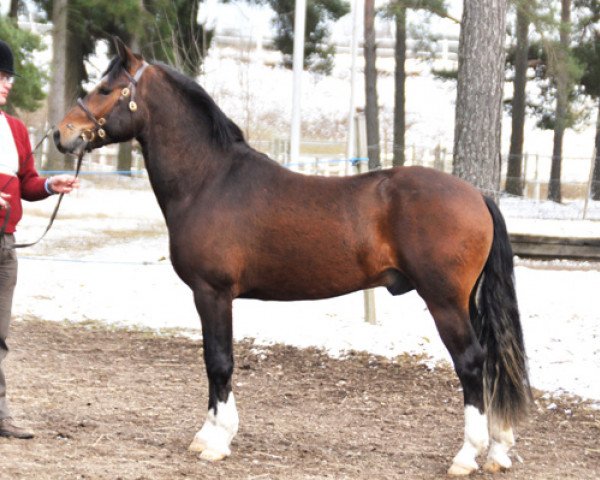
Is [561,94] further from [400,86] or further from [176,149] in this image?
[176,149]

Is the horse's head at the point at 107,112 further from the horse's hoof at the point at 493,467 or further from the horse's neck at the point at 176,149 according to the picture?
the horse's hoof at the point at 493,467

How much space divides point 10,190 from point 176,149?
A: 36.6 inches

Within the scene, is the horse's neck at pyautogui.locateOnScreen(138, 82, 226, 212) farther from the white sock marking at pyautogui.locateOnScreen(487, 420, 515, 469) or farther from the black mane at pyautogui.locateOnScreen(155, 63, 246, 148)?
the white sock marking at pyautogui.locateOnScreen(487, 420, 515, 469)

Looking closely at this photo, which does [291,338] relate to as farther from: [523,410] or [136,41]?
[136,41]

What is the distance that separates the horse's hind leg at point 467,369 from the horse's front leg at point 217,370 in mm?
1105

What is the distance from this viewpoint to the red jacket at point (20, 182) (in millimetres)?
4934

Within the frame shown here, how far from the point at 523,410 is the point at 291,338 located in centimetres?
340

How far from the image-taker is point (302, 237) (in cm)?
475

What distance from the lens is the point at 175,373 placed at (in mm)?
6965

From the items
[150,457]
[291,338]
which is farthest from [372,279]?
[291,338]

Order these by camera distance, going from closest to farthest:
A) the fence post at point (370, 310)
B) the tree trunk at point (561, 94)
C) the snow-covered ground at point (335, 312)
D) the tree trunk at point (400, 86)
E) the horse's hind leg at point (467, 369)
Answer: the horse's hind leg at point (467, 369)
the snow-covered ground at point (335, 312)
the fence post at point (370, 310)
the tree trunk at point (561, 94)
the tree trunk at point (400, 86)

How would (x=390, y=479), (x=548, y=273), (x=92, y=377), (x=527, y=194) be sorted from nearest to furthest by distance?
(x=390, y=479) < (x=92, y=377) < (x=548, y=273) < (x=527, y=194)

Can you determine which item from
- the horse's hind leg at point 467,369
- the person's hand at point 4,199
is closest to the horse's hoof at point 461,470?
the horse's hind leg at point 467,369

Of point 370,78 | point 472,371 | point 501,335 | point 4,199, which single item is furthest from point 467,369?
point 370,78
